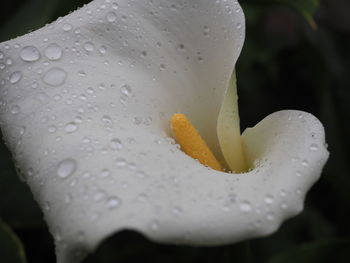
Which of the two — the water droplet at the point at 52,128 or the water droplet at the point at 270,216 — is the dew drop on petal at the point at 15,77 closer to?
the water droplet at the point at 52,128

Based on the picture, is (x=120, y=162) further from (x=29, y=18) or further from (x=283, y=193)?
(x=29, y=18)

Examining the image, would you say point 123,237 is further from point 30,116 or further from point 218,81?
point 30,116

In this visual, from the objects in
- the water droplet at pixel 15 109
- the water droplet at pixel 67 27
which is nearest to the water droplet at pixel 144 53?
the water droplet at pixel 67 27

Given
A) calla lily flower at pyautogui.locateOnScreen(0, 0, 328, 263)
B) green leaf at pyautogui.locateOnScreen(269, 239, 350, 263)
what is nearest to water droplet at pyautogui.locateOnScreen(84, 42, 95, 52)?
calla lily flower at pyautogui.locateOnScreen(0, 0, 328, 263)

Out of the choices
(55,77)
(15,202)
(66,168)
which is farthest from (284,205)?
(15,202)

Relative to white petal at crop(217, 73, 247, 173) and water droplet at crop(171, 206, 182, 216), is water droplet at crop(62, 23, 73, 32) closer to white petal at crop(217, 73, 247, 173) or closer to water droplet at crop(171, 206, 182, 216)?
white petal at crop(217, 73, 247, 173)
